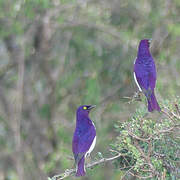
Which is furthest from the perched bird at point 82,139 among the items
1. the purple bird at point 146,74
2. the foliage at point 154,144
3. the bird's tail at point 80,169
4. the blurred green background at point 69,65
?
the blurred green background at point 69,65

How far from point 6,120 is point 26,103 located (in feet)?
2.54

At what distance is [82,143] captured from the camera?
5.34 m

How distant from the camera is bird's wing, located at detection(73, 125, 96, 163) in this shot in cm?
521

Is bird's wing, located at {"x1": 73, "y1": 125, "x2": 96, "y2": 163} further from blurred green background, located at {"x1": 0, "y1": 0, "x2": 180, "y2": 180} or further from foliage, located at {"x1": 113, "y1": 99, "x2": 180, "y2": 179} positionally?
blurred green background, located at {"x1": 0, "y1": 0, "x2": 180, "y2": 180}

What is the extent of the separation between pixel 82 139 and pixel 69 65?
5187 millimetres

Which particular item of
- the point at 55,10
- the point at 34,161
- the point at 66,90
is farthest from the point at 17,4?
the point at 34,161

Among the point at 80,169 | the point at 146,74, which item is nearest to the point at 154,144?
the point at 80,169

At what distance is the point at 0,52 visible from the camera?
11.4 m

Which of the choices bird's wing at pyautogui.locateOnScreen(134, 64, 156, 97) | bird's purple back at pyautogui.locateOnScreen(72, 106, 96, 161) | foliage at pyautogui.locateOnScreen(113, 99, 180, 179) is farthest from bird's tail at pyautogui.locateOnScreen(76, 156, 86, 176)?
bird's wing at pyautogui.locateOnScreen(134, 64, 156, 97)

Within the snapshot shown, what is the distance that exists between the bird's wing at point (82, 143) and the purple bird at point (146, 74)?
850 millimetres

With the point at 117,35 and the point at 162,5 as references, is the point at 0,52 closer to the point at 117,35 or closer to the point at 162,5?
the point at 117,35

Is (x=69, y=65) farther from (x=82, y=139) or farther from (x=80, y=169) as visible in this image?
(x=80, y=169)

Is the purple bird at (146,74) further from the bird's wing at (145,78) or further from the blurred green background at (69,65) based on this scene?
the blurred green background at (69,65)

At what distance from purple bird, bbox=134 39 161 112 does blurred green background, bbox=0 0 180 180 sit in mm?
2661
